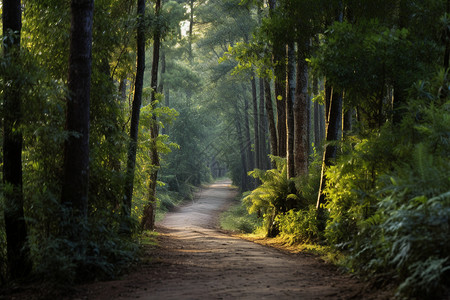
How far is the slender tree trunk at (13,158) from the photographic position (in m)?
7.73

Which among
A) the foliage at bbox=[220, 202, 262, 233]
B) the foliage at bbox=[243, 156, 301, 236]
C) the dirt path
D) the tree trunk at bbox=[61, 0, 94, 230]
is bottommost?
the foliage at bbox=[220, 202, 262, 233]

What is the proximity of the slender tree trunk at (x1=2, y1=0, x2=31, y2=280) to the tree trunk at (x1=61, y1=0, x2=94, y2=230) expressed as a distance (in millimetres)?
895

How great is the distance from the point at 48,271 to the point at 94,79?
4.39m

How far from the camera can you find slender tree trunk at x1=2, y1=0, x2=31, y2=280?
773cm

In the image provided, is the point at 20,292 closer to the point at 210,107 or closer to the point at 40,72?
the point at 40,72

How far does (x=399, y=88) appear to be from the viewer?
9.21m

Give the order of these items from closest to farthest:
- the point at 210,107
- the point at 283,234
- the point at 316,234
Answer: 1. the point at 316,234
2. the point at 283,234
3. the point at 210,107

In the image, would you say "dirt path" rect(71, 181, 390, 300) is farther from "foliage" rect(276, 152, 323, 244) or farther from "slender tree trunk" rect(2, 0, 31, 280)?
"slender tree trunk" rect(2, 0, 31, 280)

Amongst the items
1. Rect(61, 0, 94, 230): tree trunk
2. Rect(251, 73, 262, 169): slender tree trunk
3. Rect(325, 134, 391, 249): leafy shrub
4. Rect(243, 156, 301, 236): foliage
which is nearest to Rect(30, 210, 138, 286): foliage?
Rect(61, 0, 94, 230): tree trunk

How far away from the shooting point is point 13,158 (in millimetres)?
8023

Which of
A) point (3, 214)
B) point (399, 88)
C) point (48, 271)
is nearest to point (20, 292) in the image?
point (48, 271)

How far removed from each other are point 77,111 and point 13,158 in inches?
59.2

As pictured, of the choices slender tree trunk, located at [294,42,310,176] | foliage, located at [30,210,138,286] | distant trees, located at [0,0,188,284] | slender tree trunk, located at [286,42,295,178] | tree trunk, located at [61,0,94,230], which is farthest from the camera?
slender tree trunk, located at [286,42,295,178]

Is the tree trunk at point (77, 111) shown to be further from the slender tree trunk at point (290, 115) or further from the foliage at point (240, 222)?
the foliage at point (240, 222)
